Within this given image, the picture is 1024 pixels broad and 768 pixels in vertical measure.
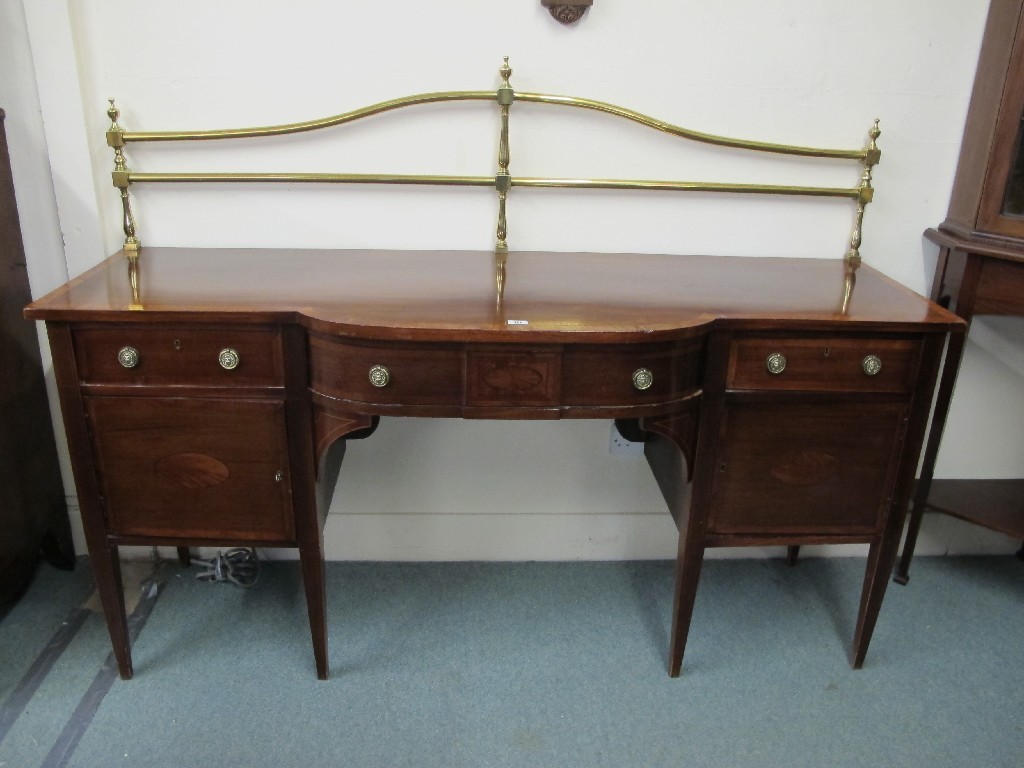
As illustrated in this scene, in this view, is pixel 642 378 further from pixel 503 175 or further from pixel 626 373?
pixel 503 175

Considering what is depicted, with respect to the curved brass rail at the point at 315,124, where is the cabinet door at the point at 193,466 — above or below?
below

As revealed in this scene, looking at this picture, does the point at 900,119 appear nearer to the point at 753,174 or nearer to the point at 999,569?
the point at 753,174

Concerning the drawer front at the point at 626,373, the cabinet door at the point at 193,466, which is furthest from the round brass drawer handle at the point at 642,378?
the cabinet door at the point at 193,466

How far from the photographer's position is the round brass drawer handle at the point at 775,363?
1498mm

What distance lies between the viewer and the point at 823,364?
1516 mm

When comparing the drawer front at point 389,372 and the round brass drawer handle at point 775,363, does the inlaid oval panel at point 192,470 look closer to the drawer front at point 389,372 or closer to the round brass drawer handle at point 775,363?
the drawer front at point 389,372

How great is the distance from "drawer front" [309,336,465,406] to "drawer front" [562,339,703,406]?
0.20 meters

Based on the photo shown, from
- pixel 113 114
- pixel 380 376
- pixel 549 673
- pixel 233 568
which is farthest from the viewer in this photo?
pixel 233 568

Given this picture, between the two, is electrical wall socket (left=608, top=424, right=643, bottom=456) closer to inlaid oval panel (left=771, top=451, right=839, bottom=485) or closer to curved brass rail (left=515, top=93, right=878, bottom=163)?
inlaid oval panel (left=771, top=451, right=839, bottom=485)

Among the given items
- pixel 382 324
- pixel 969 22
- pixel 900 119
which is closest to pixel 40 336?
pixel 382 324

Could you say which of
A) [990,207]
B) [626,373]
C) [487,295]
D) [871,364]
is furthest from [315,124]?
[990,207]

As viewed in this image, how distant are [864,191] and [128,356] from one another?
1573 mm

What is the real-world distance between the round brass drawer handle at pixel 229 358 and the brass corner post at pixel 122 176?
0.49 metres

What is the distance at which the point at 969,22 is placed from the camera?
5.85 ft
